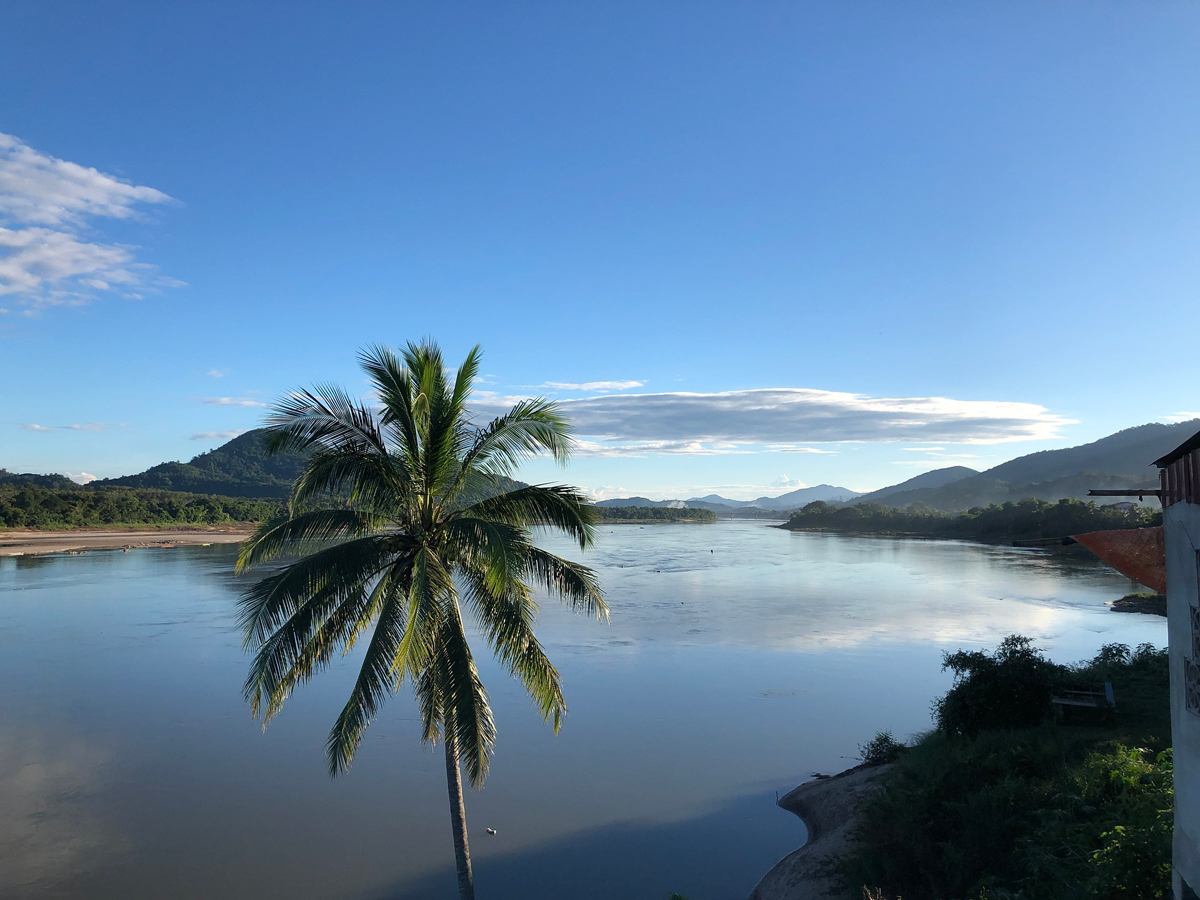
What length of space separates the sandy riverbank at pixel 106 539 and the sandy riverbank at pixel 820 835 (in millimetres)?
84618

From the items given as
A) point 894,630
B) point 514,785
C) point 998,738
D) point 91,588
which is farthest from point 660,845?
point 91,588

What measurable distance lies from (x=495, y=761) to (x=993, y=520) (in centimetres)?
10813

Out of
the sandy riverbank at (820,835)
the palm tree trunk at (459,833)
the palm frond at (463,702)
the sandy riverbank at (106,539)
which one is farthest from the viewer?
the sandy riverbank at (106,539)

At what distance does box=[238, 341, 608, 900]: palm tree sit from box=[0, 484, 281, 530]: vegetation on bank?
92.0m

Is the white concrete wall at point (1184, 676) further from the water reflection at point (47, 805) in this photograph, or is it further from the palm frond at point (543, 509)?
the water reflection at point (47, 805)

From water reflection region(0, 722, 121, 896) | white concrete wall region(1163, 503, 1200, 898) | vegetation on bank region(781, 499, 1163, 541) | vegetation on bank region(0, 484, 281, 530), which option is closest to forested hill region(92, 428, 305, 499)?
vegetation on bank region(0, 484, 281, 530)

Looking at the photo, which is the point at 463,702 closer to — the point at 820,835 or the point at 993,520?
the point at 820,835

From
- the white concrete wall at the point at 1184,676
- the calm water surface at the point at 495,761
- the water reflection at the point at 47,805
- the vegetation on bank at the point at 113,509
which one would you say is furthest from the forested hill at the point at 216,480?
the white concrete wall at the point at 1184,676

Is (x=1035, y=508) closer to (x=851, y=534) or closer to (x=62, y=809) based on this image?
(x=851, y=534)

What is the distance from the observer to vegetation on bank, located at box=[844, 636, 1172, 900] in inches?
333

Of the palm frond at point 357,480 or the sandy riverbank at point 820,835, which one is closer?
the palm frond at point 357,480

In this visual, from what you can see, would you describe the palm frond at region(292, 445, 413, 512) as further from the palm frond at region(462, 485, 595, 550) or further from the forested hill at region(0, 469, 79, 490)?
the forested hill at region(0, 469, 79, 490)

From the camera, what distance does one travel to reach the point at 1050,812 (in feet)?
33.3

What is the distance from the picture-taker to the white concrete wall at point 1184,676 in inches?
230
